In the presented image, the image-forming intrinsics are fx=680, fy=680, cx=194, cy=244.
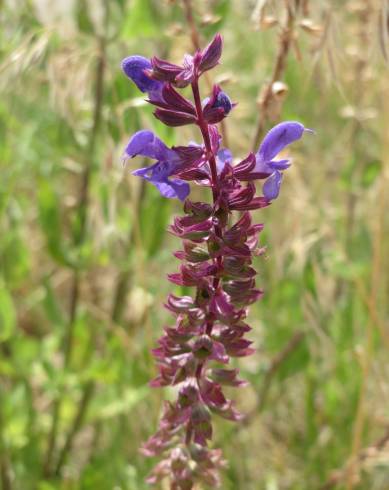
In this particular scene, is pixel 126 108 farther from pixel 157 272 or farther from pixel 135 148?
pixel 157 272

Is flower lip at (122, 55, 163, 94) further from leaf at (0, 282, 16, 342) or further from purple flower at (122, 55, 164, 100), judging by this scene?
leaf at (0, 282, 16, 342)

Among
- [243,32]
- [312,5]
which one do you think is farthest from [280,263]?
[243,32]

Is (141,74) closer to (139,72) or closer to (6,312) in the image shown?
(139,72)

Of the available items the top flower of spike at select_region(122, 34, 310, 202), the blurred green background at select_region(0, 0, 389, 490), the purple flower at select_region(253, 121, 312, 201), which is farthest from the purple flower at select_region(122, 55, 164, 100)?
the blurred green background at select_region(0, 0, 389, 490)

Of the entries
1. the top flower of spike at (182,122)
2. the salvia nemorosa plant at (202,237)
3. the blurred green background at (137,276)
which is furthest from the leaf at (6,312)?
the top flower of spike at (182,122)

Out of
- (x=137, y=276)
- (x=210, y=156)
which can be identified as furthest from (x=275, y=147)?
(x=137, y=276)

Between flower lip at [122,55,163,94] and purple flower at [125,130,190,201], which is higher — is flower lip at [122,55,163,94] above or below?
above

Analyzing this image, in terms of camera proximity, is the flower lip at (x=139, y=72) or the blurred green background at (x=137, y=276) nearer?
the flower lip at (x=139, y=72)

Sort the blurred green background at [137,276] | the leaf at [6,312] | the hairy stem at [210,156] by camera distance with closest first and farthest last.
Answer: the hairy stem at [210,156] → the blurred green background at [137,276] → the leaf at [6,312]

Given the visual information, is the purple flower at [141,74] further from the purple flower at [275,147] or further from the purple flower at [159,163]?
the purple flower at [275,147]
